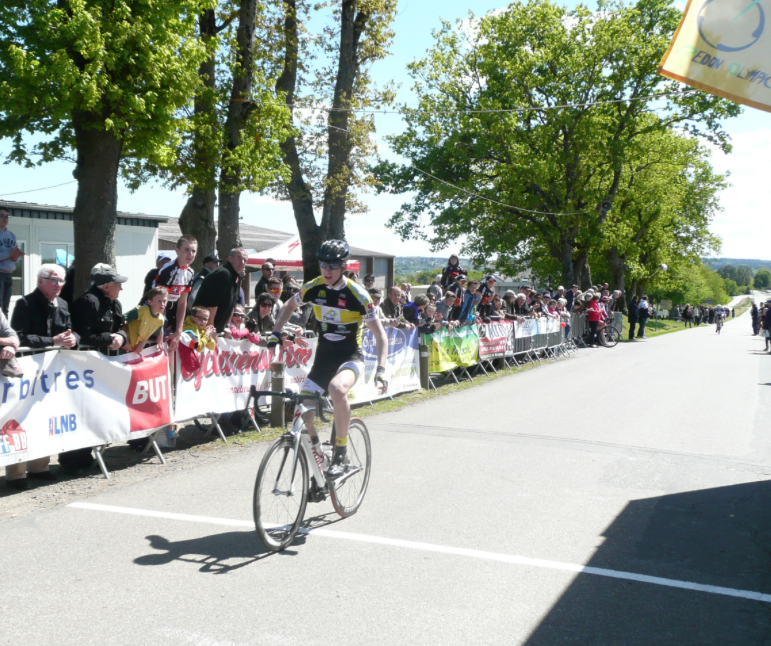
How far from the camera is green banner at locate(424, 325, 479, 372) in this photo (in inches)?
550

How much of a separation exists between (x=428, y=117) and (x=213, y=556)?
34.9 m

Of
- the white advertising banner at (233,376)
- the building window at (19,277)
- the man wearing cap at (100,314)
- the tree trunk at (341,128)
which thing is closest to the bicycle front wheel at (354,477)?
the white advertising banner at (233,376)

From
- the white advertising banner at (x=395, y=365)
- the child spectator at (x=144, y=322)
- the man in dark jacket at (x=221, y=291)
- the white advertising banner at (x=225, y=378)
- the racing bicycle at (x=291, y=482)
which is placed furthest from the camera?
the white advertising banner at (x=395, y=365)

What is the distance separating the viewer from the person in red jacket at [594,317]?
26422mm

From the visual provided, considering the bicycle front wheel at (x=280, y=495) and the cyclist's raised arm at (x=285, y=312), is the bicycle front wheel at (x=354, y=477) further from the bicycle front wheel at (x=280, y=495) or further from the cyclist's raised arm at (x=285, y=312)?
the cyclist's raised arm at (x=285, y=312)

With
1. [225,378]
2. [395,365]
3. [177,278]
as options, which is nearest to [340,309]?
[225,378]

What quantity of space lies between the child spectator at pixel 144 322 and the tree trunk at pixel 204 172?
283 inches

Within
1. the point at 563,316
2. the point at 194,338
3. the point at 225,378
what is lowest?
the point at 225,378

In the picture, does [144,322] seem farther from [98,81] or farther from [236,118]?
[236,118]

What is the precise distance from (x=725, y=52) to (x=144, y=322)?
238 inches

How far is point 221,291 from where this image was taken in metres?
8.93

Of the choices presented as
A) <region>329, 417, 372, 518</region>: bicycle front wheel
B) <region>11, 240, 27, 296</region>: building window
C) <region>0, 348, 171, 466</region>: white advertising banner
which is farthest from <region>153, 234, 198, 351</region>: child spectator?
<region>11, 240, 27, 296</region>: building window

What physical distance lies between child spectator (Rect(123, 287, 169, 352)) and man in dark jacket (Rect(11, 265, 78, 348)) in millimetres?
905

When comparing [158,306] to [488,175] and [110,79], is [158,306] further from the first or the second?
[488,175]
